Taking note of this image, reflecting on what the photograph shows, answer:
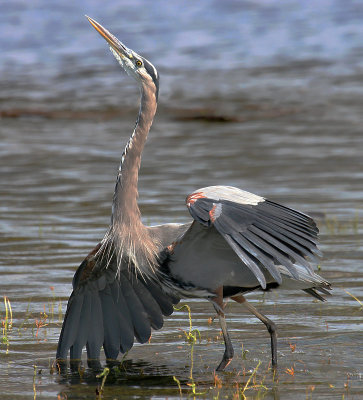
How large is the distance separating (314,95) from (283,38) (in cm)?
907

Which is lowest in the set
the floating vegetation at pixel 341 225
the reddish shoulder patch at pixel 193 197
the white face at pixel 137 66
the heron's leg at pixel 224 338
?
the heron's leg at pixel 224 338

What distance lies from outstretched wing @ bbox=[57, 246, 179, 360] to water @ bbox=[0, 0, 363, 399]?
149 mm

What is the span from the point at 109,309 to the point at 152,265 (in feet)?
1.43

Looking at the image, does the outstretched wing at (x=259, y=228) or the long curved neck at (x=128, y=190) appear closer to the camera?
the outstretched wing at (x=259, y=228)

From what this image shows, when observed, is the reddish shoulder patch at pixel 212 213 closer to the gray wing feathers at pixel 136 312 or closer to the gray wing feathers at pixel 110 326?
the gray wing feathers at pixel 136 312

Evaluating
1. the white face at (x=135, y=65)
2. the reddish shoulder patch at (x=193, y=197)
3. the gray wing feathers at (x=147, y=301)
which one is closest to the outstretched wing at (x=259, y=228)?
the reddish shoulder patch at (x=193, y=197)

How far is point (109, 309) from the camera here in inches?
235

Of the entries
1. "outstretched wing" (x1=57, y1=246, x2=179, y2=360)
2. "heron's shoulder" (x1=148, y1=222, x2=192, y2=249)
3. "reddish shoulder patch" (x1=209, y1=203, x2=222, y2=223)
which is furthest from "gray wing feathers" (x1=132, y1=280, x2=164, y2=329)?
"reddish shoulder patch" (x1=209, y1=203, x2=222, y2=223)

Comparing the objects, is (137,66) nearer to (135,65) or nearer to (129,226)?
(135,65)

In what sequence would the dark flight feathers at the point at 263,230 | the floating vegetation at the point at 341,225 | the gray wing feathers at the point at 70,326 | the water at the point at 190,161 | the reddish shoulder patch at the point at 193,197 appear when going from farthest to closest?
the floating vegetation at the point at 341,225 → the gray wing feathers at the point at 70,326 → the water at the point at 190,161 → the reddish shoulder patch at the point at 193,197 → the dark flight feathers at the point at 263,230

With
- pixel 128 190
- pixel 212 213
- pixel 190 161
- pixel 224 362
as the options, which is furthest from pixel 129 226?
pixel 190 161

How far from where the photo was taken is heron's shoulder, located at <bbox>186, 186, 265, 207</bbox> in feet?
17.3

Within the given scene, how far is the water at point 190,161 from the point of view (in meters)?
5.55

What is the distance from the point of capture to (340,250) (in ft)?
26.6
